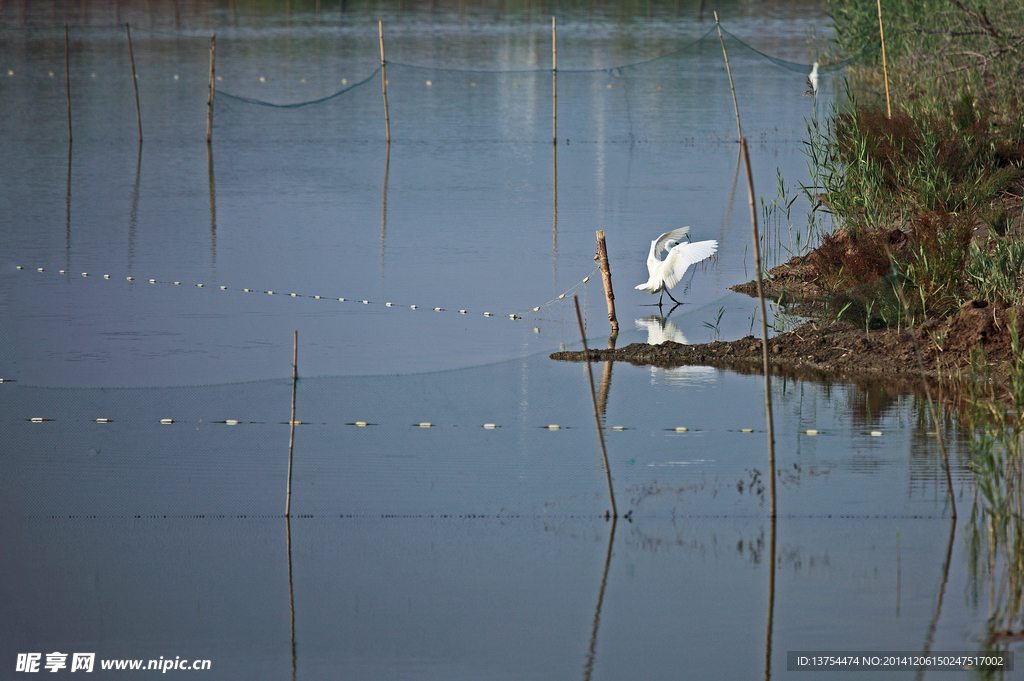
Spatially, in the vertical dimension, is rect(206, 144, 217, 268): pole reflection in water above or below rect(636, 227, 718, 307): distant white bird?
above

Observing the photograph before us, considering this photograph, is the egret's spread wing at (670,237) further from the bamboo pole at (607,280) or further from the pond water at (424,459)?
the pond water at (424,459)

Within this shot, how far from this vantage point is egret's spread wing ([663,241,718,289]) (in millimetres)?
8234

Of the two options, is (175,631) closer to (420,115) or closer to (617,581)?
(617,581)

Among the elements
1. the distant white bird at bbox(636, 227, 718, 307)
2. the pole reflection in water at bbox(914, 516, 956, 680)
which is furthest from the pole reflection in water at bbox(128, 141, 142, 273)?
the pole reflection in water at bbox(914, 516, 956, 680)

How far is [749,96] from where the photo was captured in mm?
21656

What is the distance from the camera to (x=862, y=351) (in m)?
7.23

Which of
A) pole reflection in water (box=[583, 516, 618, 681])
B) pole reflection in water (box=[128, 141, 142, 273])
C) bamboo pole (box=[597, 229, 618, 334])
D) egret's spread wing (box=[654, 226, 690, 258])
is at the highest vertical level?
pole reflection in water (box=[128, 141, 142, 273])

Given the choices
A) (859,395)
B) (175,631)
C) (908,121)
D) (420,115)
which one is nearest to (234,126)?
(420,115)

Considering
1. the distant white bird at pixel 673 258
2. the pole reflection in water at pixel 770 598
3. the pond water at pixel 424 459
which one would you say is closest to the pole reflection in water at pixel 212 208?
the pond water at pixel 424 459

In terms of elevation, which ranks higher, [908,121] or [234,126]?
[234,126]

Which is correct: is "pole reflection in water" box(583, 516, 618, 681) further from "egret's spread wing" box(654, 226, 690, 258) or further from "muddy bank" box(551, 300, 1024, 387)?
"egret's spread wing" box(654, 226, 690, 258)

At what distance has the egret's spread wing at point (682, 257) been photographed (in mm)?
8234

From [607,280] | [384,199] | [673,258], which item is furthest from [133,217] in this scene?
[673,258]

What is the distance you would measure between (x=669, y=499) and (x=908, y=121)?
6.41 meters
